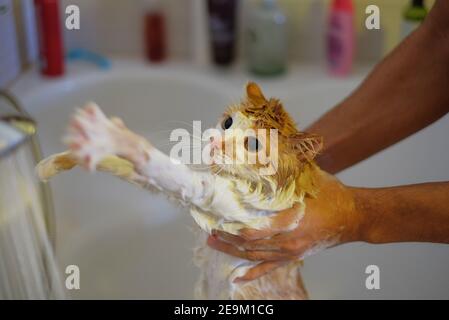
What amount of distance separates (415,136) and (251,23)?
417mm

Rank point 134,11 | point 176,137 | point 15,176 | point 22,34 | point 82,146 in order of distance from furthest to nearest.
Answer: point 134,11
point 22,34
point 15,176
point 176,137
point 82,146

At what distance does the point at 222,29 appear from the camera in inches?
39.2

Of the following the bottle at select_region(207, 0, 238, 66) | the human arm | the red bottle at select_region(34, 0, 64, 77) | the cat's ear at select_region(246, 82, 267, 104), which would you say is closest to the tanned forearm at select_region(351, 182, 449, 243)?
the human arm

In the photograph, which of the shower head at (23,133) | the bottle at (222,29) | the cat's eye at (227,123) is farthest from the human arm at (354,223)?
the bottle at (222,29)

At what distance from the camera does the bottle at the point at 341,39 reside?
810 mm

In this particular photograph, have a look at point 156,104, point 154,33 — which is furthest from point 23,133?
point 154,33

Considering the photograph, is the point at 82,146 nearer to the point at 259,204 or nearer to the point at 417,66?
the point at 259,204

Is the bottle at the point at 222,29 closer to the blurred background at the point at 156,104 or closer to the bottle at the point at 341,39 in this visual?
the blurred background at the point at 156,104

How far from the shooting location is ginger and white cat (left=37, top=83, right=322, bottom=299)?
1.38 ft

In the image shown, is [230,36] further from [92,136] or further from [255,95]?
[92,136]

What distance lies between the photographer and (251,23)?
951 millimetres

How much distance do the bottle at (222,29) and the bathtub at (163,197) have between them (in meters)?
0.06
